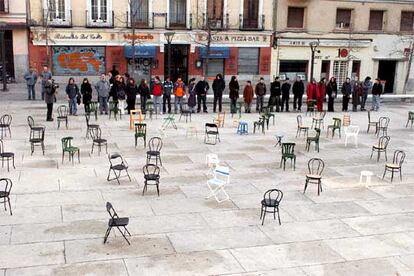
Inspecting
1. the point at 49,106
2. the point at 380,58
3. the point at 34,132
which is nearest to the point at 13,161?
the point at 34,132

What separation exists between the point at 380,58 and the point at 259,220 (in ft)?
101

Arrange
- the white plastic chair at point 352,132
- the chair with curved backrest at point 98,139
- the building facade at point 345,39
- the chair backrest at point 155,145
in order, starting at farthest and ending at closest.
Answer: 1. the building facade at point 345,39
2. the white plastic chair at point 352,132
3. the chair backrest at point 155,145
4. the chair with curved backrest at point 98,139

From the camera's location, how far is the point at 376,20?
39094mm

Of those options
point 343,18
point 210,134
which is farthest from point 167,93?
point 343,18

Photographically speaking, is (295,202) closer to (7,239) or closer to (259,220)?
(259,220)

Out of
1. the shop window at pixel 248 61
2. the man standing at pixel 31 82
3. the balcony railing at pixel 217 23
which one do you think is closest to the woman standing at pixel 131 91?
the man standing at pixel 31 82

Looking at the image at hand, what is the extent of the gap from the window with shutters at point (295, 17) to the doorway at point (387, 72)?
23.6 ft

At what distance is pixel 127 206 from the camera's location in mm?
12289

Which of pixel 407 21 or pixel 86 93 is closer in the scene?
pixel 86 93

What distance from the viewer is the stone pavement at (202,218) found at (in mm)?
9492

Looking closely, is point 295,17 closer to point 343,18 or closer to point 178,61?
point 343,18

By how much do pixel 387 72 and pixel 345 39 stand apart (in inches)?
192

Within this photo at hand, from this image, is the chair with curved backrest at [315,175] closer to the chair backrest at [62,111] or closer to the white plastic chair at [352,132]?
the white plastic chair at [352,132]

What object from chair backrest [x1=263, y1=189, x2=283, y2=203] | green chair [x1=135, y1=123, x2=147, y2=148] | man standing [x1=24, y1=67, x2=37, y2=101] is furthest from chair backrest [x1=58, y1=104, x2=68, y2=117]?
chair backrest [x1=263, y1=189, x2=283, y2=203]
